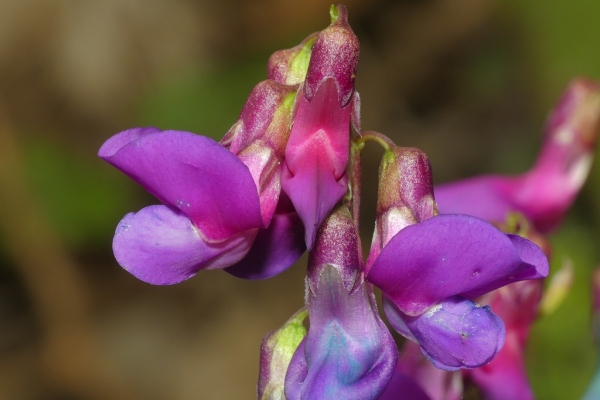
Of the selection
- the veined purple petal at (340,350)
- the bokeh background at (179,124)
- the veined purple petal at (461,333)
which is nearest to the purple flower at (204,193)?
the veined purple petal at (340,350)

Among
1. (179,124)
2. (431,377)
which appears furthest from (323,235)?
(179,124)

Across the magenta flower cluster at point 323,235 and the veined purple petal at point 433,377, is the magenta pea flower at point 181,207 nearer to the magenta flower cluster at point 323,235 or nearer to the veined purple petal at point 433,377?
the magenta flower cluster at point 323,235

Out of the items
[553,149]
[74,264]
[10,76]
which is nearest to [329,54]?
[553,149]

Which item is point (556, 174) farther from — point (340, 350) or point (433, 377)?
point (340, 350)

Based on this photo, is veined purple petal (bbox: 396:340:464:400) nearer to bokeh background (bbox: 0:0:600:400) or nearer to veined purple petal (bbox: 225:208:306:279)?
veined purple petal (bbox: 225:208:306:279)

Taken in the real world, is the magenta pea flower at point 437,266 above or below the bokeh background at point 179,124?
above

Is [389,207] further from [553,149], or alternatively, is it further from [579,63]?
[579,63]
